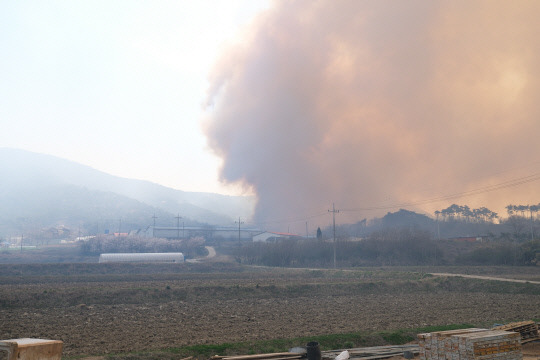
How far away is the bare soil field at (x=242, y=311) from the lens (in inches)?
741

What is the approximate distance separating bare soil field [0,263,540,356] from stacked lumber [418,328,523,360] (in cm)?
724

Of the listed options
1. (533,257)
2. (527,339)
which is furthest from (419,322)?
(533,257)

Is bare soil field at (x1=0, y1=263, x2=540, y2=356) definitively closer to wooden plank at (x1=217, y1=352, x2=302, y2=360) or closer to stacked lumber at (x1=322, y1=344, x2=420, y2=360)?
stacked lumber at (x1=322, y1=344, x2=420, y2=360)

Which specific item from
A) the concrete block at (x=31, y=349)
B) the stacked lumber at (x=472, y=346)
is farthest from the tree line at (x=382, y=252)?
the concrete block at (x=31, y=349)

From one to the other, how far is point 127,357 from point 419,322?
14294 millimetres

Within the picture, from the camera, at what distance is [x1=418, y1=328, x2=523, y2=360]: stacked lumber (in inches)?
453

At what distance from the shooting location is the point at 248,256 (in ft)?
302

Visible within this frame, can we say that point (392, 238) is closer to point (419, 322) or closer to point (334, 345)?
point (419, 322)

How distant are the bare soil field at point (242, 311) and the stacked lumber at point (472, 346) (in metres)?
7.24

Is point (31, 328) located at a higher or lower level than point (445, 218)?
lower

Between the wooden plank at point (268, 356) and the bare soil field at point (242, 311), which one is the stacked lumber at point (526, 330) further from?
the wooden plank at point (268, 356)

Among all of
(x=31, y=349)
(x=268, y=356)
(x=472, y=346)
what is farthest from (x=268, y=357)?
(x=31, y=349)

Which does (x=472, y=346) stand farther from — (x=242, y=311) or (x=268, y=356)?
(x=242, y=311)

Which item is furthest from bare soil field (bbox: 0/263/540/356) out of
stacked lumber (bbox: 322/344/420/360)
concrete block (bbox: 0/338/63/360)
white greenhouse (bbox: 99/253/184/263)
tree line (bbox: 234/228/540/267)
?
white greenhouse (bbox: 99/253/184/263)
